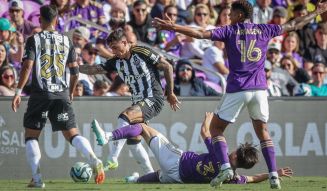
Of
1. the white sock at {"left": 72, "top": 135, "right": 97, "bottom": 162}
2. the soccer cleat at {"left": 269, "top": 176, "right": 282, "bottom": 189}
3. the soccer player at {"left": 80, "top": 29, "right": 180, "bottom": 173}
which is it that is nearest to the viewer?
the soccer cleat at {"left": 269, "top": 176, "right": 282, "bottom": 189}

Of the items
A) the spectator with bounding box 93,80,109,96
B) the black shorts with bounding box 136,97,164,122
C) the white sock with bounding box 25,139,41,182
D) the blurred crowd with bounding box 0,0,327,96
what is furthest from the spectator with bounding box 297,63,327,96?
the white sock with bounding box 25,139,41,182

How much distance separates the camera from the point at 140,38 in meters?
19.5

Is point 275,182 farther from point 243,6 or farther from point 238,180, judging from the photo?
point 243,6

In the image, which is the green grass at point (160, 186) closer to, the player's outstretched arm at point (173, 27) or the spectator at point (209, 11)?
the player's outstretched arm at point (173, 27)

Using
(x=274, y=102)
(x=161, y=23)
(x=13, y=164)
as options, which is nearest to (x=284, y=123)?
(x=274, y=102)

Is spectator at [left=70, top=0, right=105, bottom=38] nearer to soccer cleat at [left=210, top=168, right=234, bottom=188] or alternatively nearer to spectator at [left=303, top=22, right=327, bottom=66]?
spectator at [left=303, top=22, right=327, bottom=66]

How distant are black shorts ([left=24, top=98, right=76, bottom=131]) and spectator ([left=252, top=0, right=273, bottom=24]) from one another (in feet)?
28.4

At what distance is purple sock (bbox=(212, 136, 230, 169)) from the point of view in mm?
12405

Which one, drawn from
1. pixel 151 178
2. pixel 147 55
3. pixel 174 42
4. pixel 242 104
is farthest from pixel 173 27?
pixel 174 42

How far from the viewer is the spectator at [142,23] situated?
19.4 m

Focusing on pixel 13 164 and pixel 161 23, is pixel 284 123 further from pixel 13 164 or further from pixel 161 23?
pixel 161 23

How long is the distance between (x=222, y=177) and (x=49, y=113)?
2.30 meters

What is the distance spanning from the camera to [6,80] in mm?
16875

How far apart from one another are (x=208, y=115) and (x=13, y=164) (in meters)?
3.97
